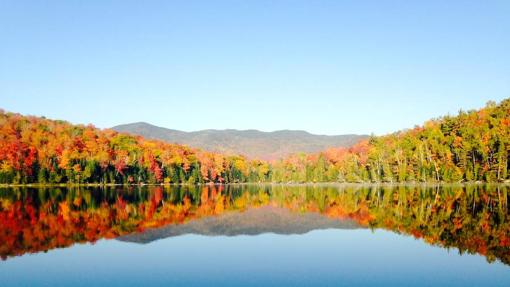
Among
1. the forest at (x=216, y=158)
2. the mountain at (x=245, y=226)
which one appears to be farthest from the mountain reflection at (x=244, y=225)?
the forest at (x=216, y=158)

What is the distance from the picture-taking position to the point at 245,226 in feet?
91.8

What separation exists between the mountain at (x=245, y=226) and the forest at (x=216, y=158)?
67.2 metres

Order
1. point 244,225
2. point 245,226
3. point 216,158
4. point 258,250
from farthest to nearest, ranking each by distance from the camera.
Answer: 1. point 216,158
2. point 244,225
3. point 245,226
4. point 258,250

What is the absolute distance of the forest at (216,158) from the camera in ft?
300

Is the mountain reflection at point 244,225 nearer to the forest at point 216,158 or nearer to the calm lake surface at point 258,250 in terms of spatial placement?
the calm lake surface at point 258,250

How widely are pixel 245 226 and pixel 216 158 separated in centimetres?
12387

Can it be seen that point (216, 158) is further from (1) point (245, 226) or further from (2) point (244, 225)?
(1) point (245, 226)

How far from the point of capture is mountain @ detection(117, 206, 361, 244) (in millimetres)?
24316

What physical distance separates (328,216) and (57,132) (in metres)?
105

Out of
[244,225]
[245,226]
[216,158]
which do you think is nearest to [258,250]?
[245,226]

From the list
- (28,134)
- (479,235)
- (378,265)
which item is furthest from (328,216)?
(28,134)

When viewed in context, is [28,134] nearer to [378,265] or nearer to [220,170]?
[220,170]

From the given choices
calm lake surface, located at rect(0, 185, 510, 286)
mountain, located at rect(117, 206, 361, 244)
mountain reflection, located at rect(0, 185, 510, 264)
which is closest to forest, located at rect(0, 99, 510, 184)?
mountain reflection, located at rect(0, 185, 510, 264)

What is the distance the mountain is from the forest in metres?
67.2
